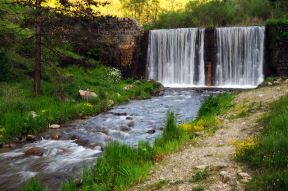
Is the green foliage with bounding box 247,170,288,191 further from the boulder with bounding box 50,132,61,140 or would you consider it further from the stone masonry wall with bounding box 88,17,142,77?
the stone masonry wall with bounding box 88,17,142,77

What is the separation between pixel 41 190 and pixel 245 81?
25.9 metres

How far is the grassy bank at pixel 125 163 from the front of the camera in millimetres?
8219

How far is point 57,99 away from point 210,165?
1217 centimetres

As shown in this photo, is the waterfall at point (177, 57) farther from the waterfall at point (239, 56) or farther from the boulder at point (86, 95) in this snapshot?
the boulder at point (86, 95)

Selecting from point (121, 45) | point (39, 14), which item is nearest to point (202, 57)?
point (121, 45)

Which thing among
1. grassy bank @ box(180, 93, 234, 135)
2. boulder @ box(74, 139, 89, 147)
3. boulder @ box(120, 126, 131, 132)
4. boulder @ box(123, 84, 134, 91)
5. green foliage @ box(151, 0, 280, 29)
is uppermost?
green foliage @ box(151, 0, 280, 29)

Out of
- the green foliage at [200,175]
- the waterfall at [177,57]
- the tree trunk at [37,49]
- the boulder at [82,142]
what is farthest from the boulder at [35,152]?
the waterfall at [177,57]

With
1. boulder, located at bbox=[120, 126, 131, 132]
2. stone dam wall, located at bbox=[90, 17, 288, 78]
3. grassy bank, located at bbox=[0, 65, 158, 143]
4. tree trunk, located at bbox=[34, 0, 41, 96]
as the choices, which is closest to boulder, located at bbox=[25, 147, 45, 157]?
grassy bank, located at bbox=[0, 65, 158, 143]

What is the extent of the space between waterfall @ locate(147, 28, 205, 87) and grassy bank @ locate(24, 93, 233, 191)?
69.9ft

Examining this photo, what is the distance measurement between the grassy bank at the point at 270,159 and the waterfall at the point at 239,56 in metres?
22.2

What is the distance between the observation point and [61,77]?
781 inches

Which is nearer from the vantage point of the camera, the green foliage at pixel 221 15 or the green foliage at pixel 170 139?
the green foliage at pixel 170 139

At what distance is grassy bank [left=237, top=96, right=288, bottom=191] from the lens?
6.78 m

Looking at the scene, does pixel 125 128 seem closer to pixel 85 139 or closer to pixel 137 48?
pixel 85 139
